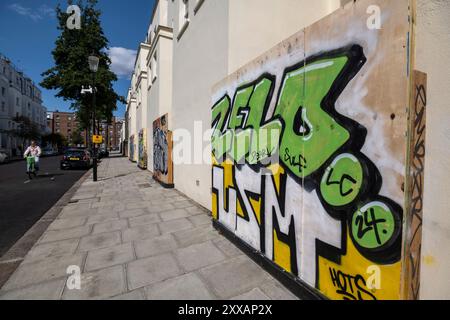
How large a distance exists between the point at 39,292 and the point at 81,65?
28277mm

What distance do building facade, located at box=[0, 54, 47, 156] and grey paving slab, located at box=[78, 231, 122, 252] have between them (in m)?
42.6

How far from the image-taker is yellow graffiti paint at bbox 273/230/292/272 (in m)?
2.59

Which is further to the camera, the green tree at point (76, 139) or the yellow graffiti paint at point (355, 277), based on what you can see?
the green tree at point (76, 139)

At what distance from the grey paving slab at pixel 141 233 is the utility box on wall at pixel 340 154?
204 cm

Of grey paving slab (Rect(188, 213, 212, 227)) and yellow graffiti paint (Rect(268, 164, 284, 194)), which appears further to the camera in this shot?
grey paving slab (Rect(188, 213, 212, 227))

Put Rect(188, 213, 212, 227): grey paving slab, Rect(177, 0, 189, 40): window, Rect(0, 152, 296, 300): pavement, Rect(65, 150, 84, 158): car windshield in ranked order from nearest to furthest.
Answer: Rect(0, 152, 296, 300): pavement
Rect(188, 213, 212, 227): grey paving slab
Rect(177, 0, 189, 40): window
Rect(65, 150, 84, 158): car windshield

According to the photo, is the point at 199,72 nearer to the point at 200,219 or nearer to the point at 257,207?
the point at 200,219

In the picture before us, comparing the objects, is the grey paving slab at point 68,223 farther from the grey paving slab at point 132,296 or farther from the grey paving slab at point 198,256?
the grey paving slab at point 132,296

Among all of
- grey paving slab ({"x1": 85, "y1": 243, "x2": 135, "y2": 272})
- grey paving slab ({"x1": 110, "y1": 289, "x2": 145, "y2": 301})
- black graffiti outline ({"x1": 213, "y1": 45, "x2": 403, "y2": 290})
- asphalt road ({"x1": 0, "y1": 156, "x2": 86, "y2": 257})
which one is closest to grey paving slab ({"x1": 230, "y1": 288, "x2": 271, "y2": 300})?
black graffiti outline ({"x1": 213, "y1": 45, "x2": 403, "y2": 290})

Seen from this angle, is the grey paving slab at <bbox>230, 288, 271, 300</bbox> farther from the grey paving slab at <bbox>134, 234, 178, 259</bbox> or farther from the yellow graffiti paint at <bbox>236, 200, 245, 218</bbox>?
the grey paving slab at <bbox>134, 234, 178, 259</bbox>

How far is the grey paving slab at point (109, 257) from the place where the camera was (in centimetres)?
319

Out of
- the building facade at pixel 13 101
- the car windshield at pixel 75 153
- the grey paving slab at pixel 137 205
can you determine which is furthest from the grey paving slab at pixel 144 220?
the building facade at pixel 13 101

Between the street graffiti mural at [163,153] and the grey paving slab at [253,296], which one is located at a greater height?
the street graffiti mural at [163,153]

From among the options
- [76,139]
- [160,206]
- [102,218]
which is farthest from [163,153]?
[76,139]
